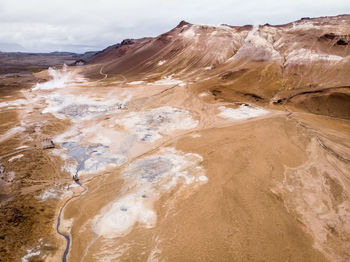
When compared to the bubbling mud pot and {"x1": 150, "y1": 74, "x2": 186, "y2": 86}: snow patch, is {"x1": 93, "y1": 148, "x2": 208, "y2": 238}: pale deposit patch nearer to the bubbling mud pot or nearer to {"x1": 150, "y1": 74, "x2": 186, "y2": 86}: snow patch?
the bubbling mud pot

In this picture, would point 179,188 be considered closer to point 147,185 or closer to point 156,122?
point 147,185

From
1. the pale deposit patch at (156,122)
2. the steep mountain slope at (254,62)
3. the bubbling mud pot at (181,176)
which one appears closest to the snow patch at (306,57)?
the steep mountain slope at (254,62)

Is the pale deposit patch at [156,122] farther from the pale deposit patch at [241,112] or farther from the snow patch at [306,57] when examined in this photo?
the snow patch at [306,57]

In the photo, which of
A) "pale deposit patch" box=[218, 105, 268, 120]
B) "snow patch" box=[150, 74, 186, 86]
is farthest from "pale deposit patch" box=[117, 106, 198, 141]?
"snow patch" box=[150, 74, 186, 86]

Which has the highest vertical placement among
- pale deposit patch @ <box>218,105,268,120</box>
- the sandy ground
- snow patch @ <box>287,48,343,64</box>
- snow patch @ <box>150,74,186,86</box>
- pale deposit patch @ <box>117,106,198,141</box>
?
snow patch @ <box>287,48,343,64</box>

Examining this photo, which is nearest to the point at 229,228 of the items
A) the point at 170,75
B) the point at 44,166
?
the point at 44,166

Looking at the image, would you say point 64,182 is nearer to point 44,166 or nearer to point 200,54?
point 44,166
